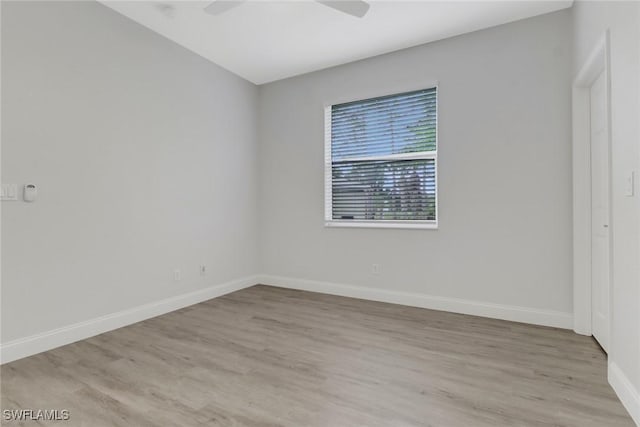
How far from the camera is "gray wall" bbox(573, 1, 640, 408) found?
5.41 ft

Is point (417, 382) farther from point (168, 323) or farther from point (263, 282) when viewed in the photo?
point (263, 282)

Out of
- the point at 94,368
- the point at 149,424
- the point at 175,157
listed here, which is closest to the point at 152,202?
the point at 175,157

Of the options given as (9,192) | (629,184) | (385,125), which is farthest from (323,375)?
(385,125)

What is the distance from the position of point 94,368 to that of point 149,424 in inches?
35.0

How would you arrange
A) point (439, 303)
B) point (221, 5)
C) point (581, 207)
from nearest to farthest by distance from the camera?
1. point (221, 5)
2. point (581, 207)
3. point (439, 303)

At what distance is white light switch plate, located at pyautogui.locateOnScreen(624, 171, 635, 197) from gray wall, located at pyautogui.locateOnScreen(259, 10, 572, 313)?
1.26 metres

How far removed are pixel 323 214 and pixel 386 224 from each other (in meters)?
0.84

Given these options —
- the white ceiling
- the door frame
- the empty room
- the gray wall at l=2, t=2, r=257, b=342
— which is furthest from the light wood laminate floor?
the white ceiling

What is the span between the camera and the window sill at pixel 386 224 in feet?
11.7

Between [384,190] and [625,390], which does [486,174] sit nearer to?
[384,190]

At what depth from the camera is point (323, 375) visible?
2.11m

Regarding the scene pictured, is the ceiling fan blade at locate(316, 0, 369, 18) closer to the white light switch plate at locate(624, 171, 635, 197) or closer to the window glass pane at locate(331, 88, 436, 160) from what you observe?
the window glass pane at locate(331, 88, 436, 160)

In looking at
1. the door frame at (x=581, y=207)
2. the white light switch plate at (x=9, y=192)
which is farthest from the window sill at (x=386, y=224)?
the white light switch plate at (x=9, y=192)

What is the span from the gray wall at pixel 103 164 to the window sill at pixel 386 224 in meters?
1.42
